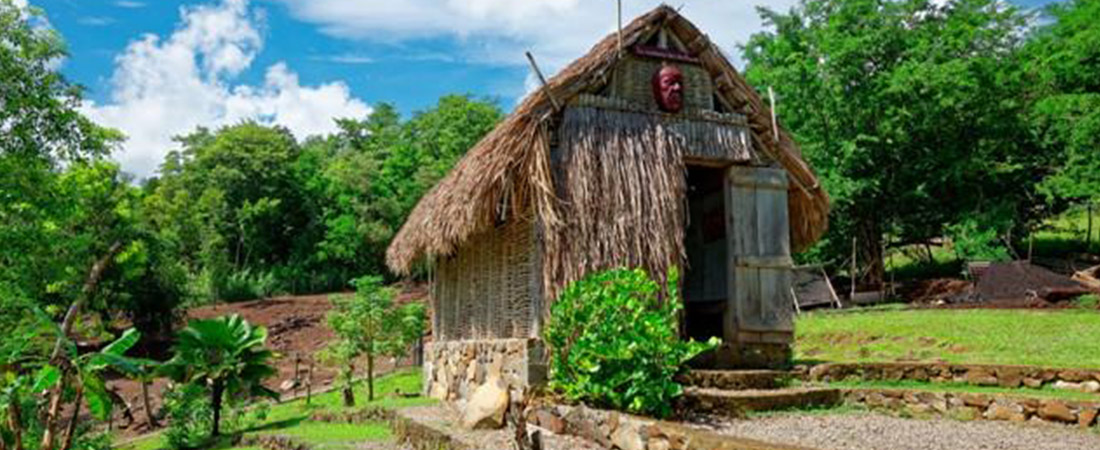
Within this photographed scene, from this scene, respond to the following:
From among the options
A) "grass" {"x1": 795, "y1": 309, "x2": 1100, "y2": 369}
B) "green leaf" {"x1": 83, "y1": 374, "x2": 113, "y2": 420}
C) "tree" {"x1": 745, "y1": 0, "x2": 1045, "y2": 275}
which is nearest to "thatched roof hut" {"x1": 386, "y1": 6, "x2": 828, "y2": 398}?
"grass" {"x1": 795, "y1": 309, "x2": 1100, "y2": 369}

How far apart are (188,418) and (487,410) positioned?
7111 millimetres

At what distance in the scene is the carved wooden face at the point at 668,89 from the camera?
956 centimetres

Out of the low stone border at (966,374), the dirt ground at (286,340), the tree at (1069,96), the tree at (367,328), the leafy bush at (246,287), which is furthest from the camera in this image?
the leafy bush at (246,287)

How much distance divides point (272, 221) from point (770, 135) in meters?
33.4

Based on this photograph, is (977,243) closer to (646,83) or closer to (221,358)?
(646,83)

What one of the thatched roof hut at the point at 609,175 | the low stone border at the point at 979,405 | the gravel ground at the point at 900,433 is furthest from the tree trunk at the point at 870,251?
the gravel ground at the point at 900,433

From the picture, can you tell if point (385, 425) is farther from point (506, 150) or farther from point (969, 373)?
point (969, 373)

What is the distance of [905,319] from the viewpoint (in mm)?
15133

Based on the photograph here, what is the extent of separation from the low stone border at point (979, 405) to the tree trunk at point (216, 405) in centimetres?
971

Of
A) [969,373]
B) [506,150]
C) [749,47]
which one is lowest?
[969,373]

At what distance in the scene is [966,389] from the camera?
27.4ft

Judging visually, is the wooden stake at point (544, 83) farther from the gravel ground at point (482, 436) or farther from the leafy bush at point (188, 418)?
the leafy bush at point (188, 418)

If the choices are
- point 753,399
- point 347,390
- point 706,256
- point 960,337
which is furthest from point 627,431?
point 347,390

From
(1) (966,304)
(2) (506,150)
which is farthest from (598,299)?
(1) (966,304)
